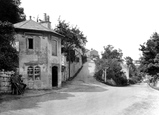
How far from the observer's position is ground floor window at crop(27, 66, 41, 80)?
1973 cm

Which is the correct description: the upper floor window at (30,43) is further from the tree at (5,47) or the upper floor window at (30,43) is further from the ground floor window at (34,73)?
the tree at (5,47)

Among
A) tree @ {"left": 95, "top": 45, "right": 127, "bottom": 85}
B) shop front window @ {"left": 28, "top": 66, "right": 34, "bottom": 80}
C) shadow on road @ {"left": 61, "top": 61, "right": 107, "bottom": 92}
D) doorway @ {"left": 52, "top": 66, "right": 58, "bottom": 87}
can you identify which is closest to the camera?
shop front window @ {"left": 28, "top": 66, "right": 34, "bottom": 80}

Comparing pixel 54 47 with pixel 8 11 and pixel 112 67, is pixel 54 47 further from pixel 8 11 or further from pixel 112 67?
pixel 112 67

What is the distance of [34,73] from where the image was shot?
19844mm

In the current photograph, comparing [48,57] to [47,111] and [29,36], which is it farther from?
[47,111]

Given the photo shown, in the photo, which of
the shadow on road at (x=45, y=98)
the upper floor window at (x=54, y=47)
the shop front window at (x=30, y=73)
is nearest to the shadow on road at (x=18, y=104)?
the shadow on road at (x=45, y=98)

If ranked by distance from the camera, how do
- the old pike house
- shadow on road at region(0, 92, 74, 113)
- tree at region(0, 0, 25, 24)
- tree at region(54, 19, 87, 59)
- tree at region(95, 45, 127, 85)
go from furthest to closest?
tree at region(95, 45, 127, 85) → tree at region(54, 19, 87, 59) → tree at region(0, 0, 25, 24) → the old pike house → shadow on road at region(0, 92, 74, 113)

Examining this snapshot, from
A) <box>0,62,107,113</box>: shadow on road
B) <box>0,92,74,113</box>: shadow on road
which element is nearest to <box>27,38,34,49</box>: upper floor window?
<box>0,62,107,113</box>: shadow on road

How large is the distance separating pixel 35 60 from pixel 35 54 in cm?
69

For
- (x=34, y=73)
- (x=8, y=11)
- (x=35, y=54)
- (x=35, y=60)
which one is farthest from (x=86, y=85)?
(x=8, y=11)

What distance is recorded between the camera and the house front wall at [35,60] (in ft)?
64.2

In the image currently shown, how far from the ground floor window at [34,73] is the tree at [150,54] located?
16150mm

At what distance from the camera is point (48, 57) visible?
20.7 metres

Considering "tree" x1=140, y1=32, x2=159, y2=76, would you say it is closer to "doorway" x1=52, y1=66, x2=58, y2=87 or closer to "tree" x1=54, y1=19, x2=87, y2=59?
"tree" x1=54, y1=19, x2=87, y2=59
